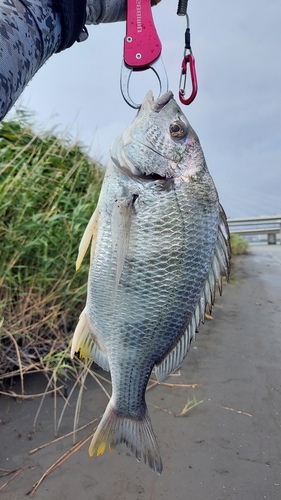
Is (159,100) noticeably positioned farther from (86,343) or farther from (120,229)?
(86,343)

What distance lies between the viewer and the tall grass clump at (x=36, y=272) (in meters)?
2.74

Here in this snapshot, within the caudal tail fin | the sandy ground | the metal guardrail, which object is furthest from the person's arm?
the metal guardrail

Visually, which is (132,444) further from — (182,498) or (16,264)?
(16,264)

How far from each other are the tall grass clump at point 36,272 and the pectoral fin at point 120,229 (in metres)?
1.62

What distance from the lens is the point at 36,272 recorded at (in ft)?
9.88

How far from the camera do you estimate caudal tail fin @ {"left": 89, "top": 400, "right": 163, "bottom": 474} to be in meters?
1.28

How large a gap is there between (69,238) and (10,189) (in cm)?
58

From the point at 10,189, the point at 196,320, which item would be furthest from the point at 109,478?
the point at 10,189

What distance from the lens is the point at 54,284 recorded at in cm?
306

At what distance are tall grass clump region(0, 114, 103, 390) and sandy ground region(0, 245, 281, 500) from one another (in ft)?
0.85

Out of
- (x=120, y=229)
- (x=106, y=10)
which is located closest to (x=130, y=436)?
(x=120, y=229)

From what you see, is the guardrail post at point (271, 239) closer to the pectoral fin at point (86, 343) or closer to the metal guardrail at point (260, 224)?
the metal guardrail at point (260, 224)

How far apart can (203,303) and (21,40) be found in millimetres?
909

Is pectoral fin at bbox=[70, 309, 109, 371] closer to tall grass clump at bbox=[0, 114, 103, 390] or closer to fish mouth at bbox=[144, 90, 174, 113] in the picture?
fish mouth at bbox=[144, 90, 174, 113]
